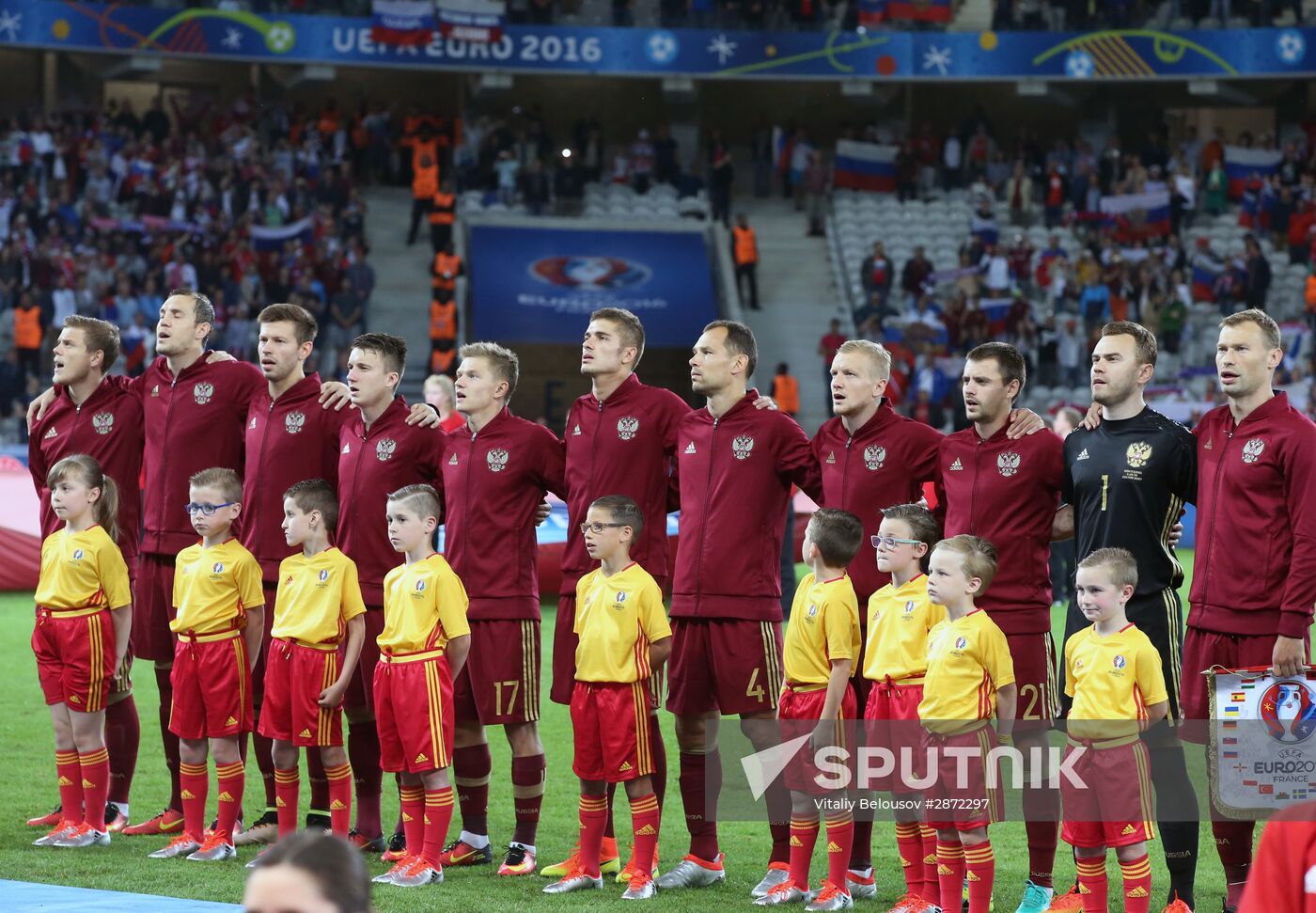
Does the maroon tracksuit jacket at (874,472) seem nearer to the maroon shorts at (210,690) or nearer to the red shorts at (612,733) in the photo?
the red shorts at (612,733)

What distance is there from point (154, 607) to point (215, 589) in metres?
0.68

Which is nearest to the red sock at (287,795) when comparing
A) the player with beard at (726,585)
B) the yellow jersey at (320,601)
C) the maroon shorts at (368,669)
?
the maroon shorts at (368,669)

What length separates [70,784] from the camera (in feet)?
24.7

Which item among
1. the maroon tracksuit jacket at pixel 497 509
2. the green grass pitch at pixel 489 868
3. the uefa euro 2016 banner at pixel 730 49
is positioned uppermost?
the uefa euro 2016 banner at pixel 730 49

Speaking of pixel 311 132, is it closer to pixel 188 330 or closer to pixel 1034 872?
pixel 188 330

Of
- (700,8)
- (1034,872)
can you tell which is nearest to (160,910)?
(1034,872)

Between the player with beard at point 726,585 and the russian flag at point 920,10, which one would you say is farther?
the russian flag at point 920,10

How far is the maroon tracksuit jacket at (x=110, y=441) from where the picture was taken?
7984 millimetres

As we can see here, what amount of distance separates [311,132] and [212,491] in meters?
24.5

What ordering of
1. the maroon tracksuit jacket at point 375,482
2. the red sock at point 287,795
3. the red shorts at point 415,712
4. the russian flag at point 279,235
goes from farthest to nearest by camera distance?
the russian flag at point 279,235, the maroon tracksuit jacket at point 375,482, the red sock at point 287,795, the red shorts at point 415,712

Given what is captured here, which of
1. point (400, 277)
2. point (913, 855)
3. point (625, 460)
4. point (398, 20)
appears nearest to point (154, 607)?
point (625, 460)

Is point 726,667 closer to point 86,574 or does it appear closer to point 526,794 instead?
point 526,794

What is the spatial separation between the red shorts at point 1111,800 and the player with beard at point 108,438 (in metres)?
4.30

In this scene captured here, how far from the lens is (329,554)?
23.4 ft
